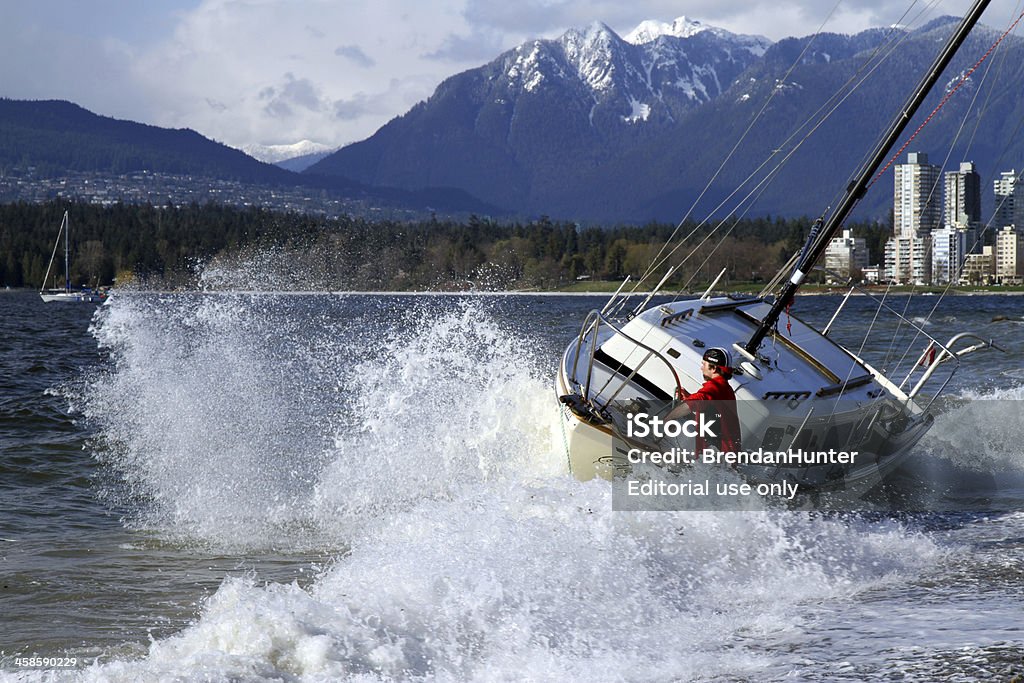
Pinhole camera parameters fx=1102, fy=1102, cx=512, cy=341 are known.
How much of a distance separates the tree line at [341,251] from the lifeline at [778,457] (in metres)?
104

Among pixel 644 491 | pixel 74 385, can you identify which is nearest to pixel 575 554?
pixel 644 491

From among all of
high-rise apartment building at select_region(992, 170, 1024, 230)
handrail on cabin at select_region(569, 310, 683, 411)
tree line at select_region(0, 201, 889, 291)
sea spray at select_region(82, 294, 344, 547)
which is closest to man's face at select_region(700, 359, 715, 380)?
handrail on cabin at select_region(569, 310, 683, 411)

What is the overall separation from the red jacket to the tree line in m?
105

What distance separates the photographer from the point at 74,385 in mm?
24656

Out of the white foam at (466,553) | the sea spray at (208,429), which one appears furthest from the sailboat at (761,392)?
the sea spray at (208,429)

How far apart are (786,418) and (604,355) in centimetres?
197

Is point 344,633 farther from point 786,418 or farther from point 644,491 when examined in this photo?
point 786,418

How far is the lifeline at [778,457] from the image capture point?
10.1 metres

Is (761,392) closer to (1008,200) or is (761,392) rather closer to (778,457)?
(778,457)

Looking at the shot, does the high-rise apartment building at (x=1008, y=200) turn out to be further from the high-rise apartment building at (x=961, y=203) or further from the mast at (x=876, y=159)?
the mast at (x=876, y=159)

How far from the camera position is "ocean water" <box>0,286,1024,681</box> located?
22.0 ft

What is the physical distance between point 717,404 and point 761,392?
57.0 inches

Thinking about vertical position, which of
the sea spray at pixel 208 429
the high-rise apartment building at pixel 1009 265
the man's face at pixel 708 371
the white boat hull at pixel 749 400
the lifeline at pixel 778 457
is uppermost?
the high-rise apartment building at pixel 1009 265

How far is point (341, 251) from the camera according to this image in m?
141
